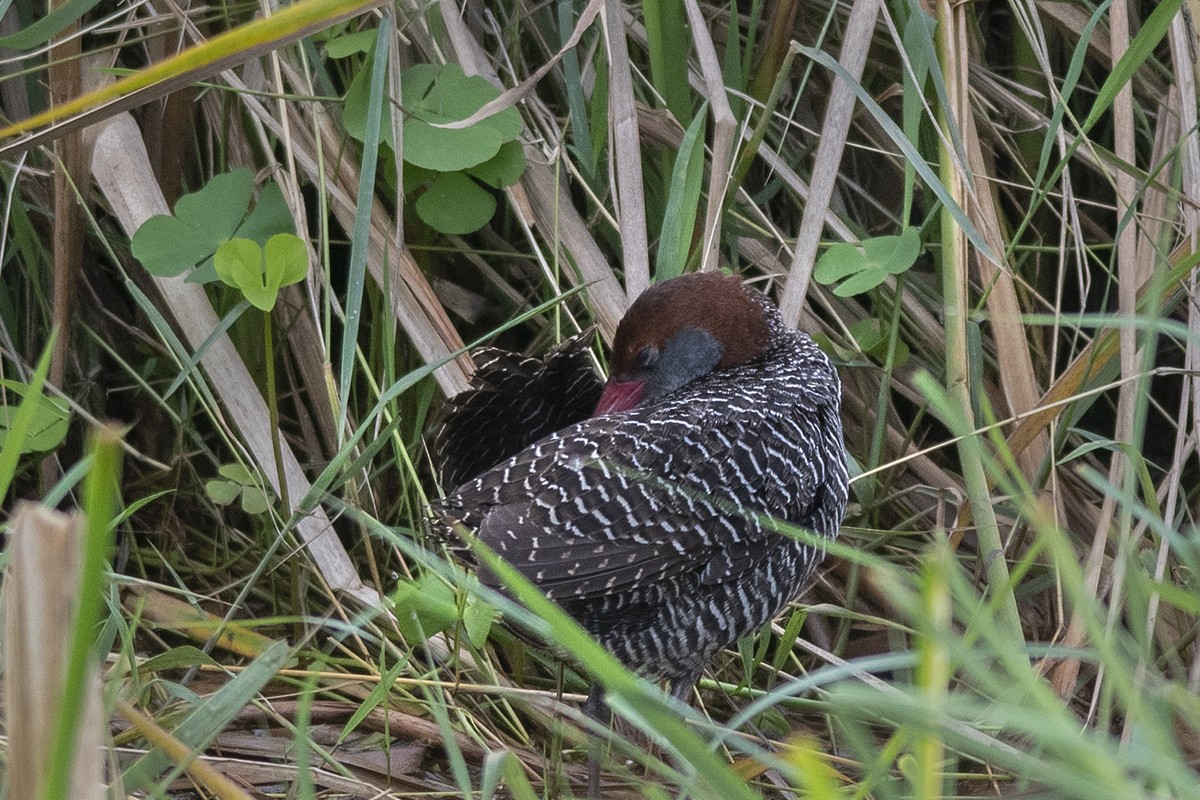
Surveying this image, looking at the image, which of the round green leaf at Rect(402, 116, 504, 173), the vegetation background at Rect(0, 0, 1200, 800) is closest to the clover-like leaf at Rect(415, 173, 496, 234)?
the vegetation background at Rect(0, 0, 1200, 800)

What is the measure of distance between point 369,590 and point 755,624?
666mm

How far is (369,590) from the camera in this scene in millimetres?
2289

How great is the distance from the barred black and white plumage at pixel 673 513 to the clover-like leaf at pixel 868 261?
204 mm

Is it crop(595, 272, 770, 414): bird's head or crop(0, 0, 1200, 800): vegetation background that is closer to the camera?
crop(0, 0, 1200, 800): vegetation background

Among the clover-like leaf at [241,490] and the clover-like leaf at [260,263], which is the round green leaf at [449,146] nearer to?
the clover-like leaf at [260,263]

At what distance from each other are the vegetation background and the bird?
0.35 feet

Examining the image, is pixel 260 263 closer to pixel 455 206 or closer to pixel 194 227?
pixel 194 227

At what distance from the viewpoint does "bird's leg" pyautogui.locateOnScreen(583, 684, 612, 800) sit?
1.98 meters

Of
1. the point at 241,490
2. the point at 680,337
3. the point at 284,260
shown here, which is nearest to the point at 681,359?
the point at 680,337

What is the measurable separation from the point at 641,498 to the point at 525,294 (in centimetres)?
94

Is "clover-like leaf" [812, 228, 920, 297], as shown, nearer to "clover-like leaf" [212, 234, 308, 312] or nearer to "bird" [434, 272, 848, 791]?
"bird" [434, 272, 848, 791]

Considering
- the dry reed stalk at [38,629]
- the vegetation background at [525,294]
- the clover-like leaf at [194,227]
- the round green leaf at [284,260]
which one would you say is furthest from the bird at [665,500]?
the dry reed stalk at [38,629]

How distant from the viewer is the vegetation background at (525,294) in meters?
2.10

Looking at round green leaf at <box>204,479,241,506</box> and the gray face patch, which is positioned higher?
round green leaf at <box>204,479,241,506</box>
